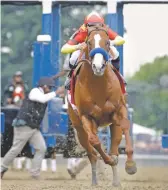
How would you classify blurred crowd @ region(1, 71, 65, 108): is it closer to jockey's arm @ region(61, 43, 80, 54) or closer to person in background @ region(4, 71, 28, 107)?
person in background @ region(4, 71, 28, 107)

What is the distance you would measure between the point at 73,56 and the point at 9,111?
4.47 meters

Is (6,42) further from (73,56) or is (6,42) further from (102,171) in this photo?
(73,56)

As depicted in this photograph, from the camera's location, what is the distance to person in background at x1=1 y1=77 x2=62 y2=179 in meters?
14.8

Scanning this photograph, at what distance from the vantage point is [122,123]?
35.9 ft

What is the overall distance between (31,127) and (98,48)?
4.88 m

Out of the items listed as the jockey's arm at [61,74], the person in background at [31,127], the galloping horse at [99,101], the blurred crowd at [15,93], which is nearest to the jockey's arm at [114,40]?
the galloping horse at [99,101]

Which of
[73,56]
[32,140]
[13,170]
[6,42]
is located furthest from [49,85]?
[6,42]

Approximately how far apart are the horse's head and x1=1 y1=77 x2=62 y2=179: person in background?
4.24 m

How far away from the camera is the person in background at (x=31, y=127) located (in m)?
14.8

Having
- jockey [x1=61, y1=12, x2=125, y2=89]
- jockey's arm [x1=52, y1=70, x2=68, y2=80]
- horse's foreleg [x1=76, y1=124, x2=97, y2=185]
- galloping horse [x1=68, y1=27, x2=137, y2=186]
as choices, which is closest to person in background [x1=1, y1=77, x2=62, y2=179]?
jockey's arm [x1=52, y1=70, x2=68, y2=80]

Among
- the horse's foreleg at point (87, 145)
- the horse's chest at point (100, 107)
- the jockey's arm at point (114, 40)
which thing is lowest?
the horse's foreleg at point (87, 145)

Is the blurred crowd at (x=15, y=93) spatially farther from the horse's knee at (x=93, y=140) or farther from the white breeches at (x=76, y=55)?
the horse's knee at (x=93, y=140)

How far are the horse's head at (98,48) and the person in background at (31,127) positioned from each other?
4.24 metres

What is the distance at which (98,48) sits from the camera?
Result: 33.8 feet
